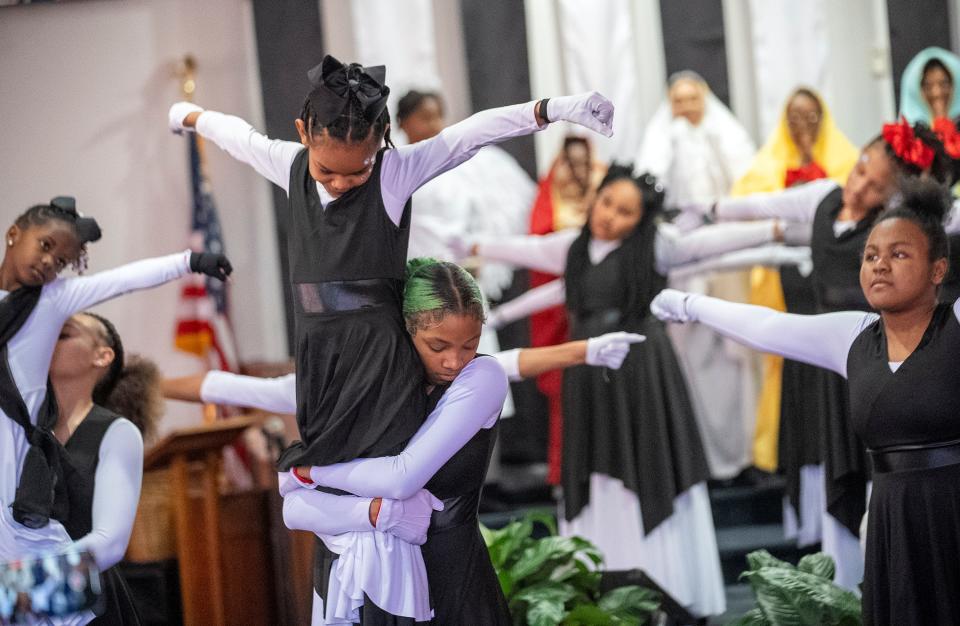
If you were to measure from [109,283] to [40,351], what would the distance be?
0.83 feet

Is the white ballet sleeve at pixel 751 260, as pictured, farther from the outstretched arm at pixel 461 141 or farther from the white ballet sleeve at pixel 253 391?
the outstretched arm at pixel 461 141

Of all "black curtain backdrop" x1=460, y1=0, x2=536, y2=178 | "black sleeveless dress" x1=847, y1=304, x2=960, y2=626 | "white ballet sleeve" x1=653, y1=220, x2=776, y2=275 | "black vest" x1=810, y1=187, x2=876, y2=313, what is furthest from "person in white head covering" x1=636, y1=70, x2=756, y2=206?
"black sleeveless dress" x1=847, y1=304, x2=960, y2=626

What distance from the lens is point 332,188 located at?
2641mm

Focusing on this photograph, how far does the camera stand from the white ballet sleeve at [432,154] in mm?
2676

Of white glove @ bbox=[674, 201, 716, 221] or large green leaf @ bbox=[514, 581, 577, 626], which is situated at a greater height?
white glove @ bbox=[674, 201, 716, 221]

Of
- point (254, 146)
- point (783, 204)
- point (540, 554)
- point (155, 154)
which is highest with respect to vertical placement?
point (155, 154)

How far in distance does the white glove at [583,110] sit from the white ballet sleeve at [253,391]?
3.22ft

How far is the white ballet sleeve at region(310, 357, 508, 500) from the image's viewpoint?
2.57m

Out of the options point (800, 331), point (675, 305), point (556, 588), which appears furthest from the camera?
point (556, 588)

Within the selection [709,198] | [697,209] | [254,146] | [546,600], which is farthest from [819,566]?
[709,198]

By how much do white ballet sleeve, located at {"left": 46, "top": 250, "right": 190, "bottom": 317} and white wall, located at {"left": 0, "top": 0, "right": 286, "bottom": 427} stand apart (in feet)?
11.6

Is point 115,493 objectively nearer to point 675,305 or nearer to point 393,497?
point 393,497

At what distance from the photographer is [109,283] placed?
327 cm

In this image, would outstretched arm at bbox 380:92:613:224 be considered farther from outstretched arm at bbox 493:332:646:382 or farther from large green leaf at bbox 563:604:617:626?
large green leaf at bbox 563:604:617:626
